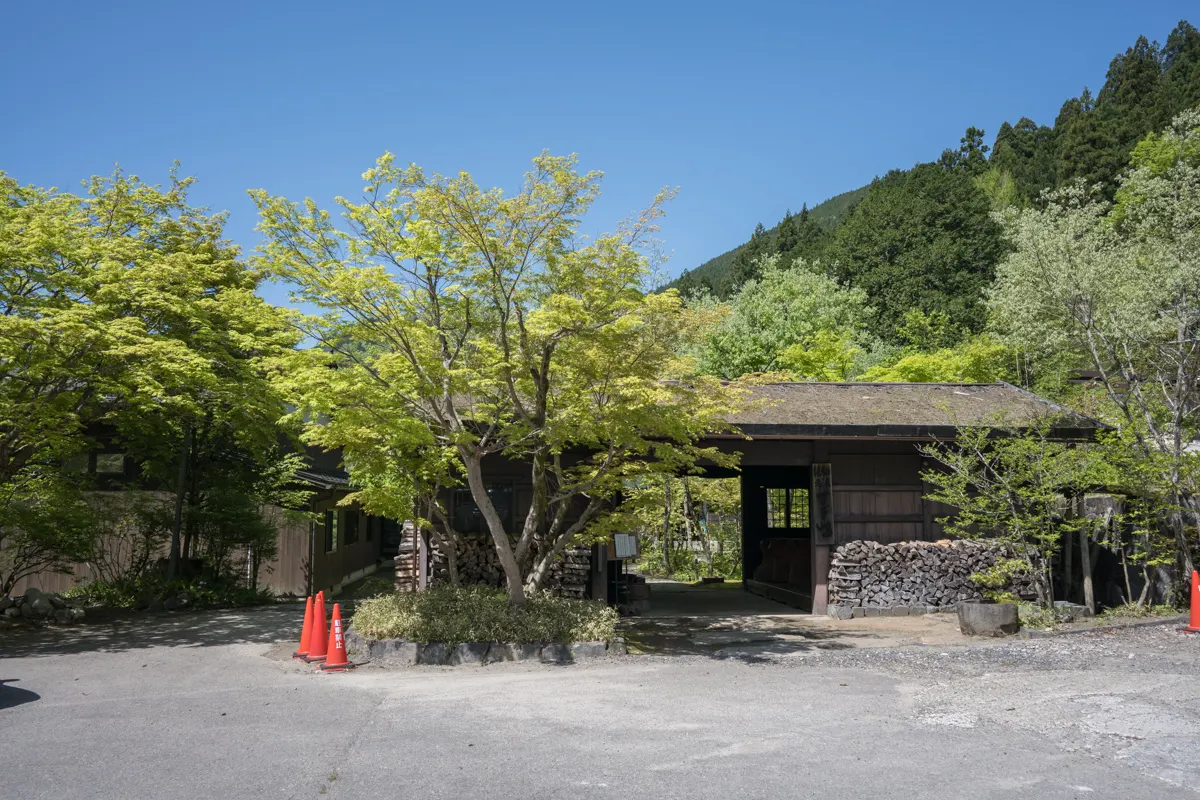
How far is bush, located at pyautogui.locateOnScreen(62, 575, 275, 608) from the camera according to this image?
49.2 feet

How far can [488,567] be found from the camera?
1396 centimetres

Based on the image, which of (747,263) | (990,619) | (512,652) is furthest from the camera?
(747,263)

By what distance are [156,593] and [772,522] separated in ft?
40.7

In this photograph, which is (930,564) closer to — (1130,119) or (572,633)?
(572,633)

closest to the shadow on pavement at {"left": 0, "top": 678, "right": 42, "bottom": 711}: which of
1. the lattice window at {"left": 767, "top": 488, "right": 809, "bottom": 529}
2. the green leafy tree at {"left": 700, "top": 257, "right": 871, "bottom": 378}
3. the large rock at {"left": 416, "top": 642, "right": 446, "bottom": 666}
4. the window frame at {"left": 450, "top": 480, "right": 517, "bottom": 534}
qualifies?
the large rock at {"left": 416, "top": 642, "right": 446, "bottom": 666}

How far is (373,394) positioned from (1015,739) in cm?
695

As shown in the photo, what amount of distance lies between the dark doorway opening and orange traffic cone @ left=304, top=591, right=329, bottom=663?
31.9 ft

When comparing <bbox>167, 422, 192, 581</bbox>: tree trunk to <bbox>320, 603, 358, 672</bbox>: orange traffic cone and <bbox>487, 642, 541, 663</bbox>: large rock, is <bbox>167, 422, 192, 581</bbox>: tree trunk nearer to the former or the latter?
<bbox>320, 603, 358, 672</bbox>: orange traffic cone

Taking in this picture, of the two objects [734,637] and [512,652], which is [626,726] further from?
[734,637]

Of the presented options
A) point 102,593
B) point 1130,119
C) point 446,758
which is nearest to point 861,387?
point 446,758

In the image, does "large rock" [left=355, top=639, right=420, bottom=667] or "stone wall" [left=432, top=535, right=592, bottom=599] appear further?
"stone wall" [left=432, top=535, right=592, bottom=599]

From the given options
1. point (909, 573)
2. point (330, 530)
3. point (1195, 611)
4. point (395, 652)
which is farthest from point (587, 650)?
point (330, 530)

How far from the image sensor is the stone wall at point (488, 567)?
13928mm

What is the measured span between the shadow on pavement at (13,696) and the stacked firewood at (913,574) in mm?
11080
